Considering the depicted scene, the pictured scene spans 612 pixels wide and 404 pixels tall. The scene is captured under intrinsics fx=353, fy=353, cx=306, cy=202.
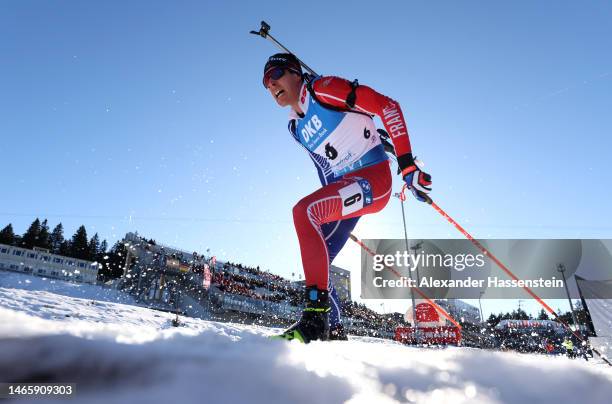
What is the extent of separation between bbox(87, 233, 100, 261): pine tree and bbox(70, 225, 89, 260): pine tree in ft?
2.48

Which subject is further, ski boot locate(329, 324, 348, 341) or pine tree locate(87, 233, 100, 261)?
pine tree locate(87, 233, 100, 261)

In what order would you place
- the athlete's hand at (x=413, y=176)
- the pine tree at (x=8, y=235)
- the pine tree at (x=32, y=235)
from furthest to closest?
the pine tree at (x=32, y=235), the pine tree at (x=8, y=235), the athlete's hand at (x=413, y=176)

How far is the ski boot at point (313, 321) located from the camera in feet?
7.10

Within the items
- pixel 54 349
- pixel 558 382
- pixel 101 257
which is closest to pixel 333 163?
pixel 558 382

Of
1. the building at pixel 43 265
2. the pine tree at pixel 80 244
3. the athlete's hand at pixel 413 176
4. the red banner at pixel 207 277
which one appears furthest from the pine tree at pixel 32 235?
the athlete's hand at pixel 413 176

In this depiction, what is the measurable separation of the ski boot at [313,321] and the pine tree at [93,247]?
2491 inches

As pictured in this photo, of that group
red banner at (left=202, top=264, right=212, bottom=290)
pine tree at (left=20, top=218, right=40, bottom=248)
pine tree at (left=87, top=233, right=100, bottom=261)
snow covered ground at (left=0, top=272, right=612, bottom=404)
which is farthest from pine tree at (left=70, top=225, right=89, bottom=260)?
snow covered ground at (left=0, top=272, right=612, bottom=404)

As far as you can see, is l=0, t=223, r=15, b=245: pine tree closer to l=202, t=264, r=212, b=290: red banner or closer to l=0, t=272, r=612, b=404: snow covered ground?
l=202, t=264, r=212, b=290: red banner

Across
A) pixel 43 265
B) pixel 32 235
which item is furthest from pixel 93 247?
pixel 43 265

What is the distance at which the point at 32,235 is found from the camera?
53438mm

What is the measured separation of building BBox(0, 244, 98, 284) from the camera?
2130 cm

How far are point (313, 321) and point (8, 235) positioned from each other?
62995 millimetres

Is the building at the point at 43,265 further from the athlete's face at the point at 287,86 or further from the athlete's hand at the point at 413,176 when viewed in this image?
the athlete's hand at the point at 413,176

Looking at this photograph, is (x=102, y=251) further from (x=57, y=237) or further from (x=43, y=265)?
(x=43, y=265)
